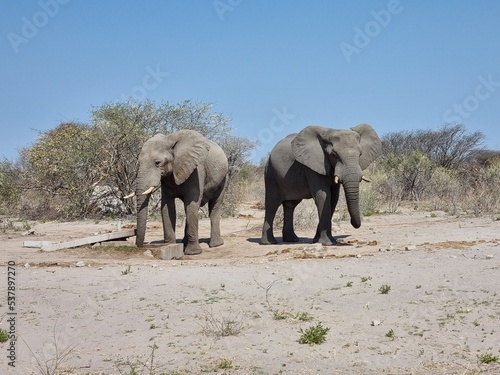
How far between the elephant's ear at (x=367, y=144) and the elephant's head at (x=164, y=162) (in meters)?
3.19

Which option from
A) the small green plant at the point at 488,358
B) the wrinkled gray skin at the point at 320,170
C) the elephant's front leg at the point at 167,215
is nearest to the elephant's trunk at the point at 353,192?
the wrinkled gray skin at the point at 320,170

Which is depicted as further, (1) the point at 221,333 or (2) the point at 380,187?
(2) the point at 380,187

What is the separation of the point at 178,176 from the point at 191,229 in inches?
43.0

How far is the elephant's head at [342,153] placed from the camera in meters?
11.2

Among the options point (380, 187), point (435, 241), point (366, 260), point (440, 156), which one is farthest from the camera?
point (440, 156)

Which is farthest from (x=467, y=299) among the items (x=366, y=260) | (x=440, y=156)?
(x=440, y=156)

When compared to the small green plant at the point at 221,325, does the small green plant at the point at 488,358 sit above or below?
below

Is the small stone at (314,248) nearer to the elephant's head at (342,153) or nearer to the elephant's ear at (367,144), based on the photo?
the elephant's head at (342,153)

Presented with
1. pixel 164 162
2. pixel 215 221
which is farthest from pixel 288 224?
pixel 164 162

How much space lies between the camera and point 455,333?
225 inches

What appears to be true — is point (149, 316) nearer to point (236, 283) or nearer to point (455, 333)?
point (236, 283)

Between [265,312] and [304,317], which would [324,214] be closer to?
[265,312]

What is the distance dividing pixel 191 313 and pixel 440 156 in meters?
30.4

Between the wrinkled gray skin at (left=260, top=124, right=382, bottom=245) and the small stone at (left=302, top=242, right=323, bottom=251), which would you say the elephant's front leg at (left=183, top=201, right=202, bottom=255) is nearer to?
the wrinkled gray skin at (left=260, top=124, right=382, bottom=245)
